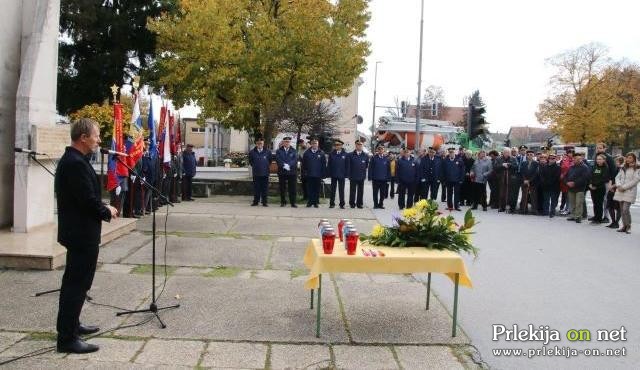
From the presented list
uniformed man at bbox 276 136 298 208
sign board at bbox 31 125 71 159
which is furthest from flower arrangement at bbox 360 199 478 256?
uniformed man at bbox 276 136 298 208

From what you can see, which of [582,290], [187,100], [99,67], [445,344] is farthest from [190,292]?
[99,67]

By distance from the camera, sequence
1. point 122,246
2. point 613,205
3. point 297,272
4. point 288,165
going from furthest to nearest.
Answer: point 288,165 < point 613,205 < point 122,246 < point 297,272

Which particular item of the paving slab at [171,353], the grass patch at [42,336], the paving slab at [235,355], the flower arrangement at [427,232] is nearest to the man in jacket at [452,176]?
the flower arrangement at [427,232]

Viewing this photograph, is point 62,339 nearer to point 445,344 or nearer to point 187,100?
point 445,344

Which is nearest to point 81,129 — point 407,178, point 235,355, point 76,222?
point 76,222

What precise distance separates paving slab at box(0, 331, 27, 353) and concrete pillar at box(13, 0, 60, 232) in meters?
4.03

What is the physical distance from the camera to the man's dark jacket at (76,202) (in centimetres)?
453

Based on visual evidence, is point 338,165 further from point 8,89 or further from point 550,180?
point 8,89

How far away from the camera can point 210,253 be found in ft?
30.0

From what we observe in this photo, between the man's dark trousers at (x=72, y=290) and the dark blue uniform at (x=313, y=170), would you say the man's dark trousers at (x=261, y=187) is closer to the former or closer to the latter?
the dark blue uniform at (x=313, y=170)

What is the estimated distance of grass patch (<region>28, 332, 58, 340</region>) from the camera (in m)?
5.00

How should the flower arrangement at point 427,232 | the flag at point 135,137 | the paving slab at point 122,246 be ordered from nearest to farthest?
the flower arrangement at point 427,232 < the paving slab at point 122,246 < the flag at point 135,137

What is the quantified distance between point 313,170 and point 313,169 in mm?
30

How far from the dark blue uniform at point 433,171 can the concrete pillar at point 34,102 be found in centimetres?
1182
